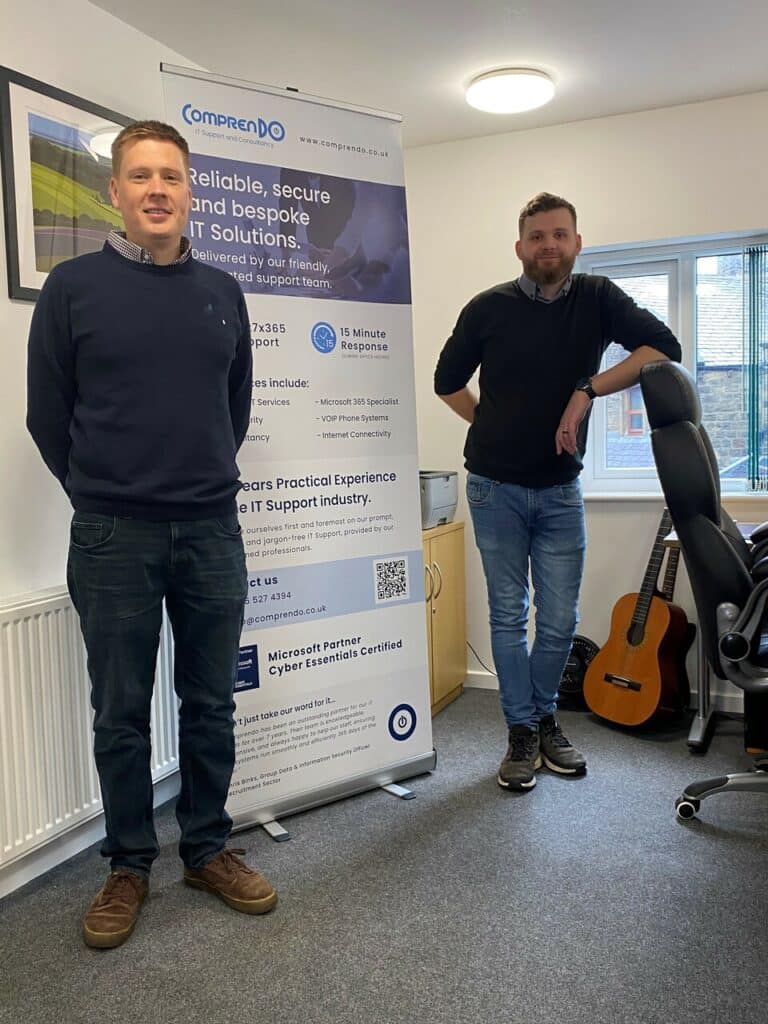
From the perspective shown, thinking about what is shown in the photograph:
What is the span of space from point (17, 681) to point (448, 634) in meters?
1.88

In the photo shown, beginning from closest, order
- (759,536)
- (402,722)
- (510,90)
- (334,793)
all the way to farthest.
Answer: (759,536), (334,793), (402,722), (510,90)

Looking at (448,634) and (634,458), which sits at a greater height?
(634,458)

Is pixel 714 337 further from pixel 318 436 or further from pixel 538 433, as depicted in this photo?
pixel 318 436

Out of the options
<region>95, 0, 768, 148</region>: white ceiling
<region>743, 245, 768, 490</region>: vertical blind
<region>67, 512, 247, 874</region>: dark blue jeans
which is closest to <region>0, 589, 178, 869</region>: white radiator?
<region>67, 512, 247, 874</region>: dark blue jeans

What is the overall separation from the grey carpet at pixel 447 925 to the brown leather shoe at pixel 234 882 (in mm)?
31

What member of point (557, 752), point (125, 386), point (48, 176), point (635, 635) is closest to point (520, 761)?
point (557, 752)

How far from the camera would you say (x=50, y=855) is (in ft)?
7.11

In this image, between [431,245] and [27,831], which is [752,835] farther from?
[431,245]

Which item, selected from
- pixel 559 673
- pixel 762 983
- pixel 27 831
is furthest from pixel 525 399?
pixel 27 831

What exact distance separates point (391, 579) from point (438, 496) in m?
1.00

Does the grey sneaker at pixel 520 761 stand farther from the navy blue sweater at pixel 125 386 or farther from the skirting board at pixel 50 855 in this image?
the navy blue sweater at pixel 125 386

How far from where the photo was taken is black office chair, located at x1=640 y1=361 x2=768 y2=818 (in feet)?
6.56

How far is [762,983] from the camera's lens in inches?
63.1

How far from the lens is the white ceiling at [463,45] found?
2.49 m
